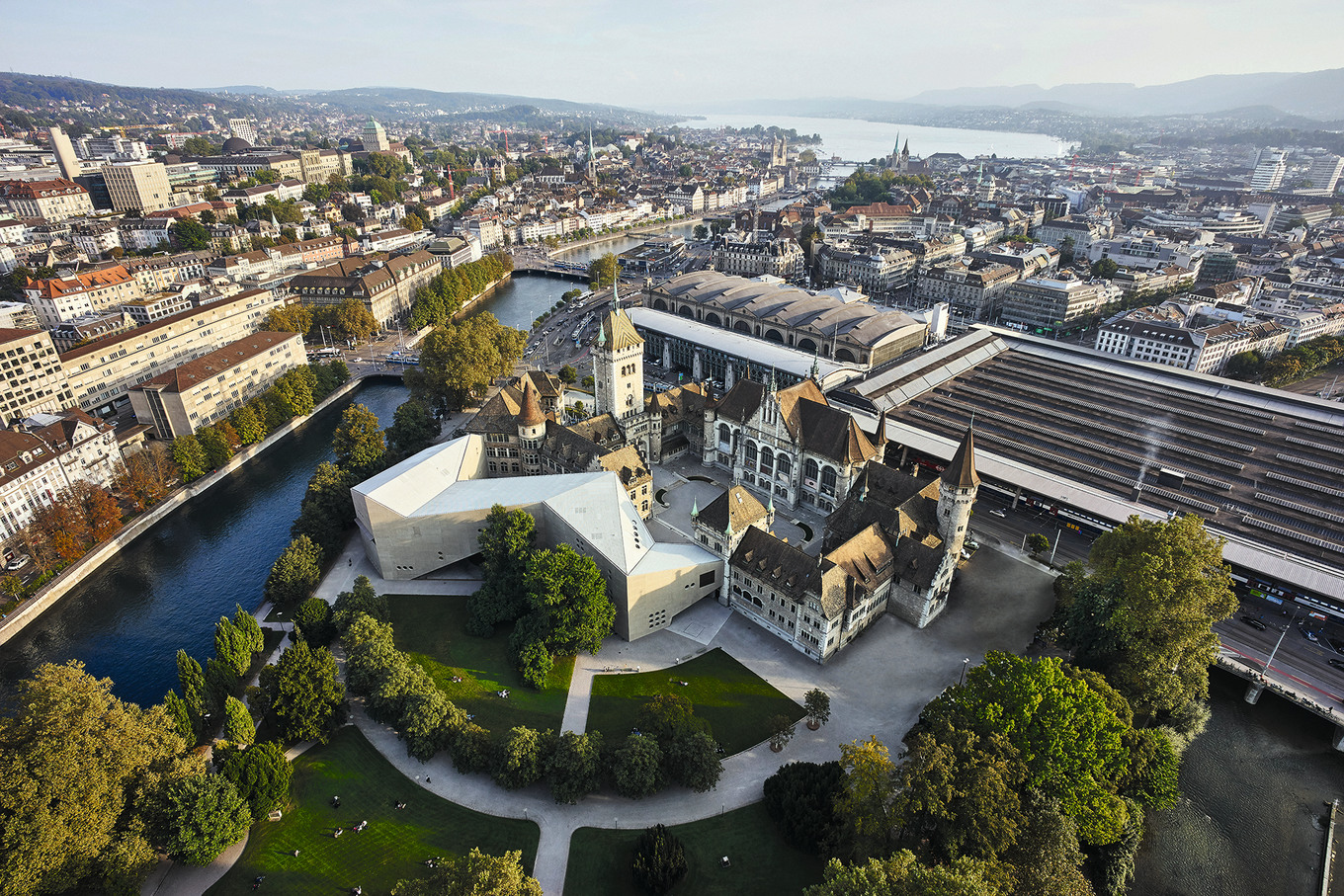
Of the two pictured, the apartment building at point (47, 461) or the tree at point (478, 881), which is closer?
the tree at point (478, 881)

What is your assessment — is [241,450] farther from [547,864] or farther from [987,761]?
[987,761]

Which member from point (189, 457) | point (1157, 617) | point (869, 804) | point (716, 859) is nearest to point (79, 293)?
point (189, 457)

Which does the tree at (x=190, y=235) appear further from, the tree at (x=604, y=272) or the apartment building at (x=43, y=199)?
the tree at (x=604, y=272)

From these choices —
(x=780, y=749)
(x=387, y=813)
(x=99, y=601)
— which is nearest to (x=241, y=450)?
(x=99, y=601)

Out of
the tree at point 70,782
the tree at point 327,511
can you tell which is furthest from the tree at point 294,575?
the tree at point 70,782

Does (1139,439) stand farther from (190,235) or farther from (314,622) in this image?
(190,235)

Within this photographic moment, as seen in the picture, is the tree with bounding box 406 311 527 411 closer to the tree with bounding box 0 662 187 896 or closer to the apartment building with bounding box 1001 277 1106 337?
the tree with bounding box 0 662 187 896
